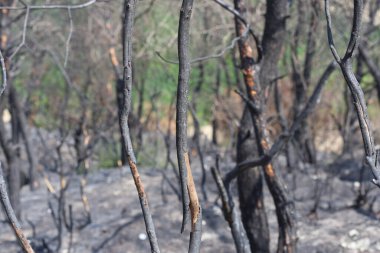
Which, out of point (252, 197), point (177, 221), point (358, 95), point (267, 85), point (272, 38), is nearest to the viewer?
point (358, 95)

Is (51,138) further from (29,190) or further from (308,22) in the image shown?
(308,22)

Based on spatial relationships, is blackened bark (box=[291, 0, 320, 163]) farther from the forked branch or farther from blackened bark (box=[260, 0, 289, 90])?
the forked branch

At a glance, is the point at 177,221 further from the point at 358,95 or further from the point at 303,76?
the point at 358,95

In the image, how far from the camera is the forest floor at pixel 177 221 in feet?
21.3

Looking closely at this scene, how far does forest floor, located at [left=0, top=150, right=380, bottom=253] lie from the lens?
6488 millimetres

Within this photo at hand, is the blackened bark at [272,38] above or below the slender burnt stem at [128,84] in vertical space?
above

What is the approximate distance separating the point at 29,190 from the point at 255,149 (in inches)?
196

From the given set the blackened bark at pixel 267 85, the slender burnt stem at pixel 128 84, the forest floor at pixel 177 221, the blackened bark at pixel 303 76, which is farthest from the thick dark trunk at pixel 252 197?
the slender burnt stem at pixel 128 84

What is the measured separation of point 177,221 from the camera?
7117 mm

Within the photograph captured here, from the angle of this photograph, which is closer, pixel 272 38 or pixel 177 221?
pixel 272 38

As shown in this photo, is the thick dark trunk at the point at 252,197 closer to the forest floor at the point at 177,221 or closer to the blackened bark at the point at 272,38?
the blackened bark at the point at 272,38

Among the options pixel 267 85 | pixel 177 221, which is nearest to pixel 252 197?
pixel 267 85

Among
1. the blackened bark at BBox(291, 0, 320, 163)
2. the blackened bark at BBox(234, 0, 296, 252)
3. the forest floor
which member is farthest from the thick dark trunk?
the blackened bark at BBox(291, 0, 320, 163)

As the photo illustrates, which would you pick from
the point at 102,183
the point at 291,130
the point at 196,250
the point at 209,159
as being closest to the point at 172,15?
the point at 209,159
